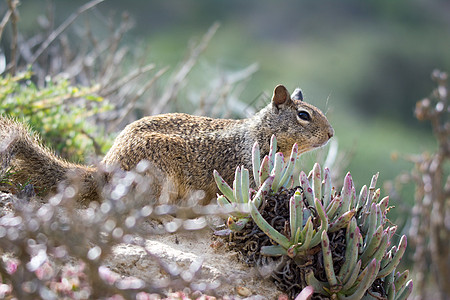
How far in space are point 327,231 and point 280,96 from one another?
169cm

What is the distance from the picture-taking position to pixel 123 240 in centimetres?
234

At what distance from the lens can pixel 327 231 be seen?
140 inches

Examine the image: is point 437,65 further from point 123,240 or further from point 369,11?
point 123,240

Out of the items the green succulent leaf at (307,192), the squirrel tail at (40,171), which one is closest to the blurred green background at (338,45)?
the squirrel tail at (40,171)

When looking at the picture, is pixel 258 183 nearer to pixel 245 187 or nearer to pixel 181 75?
pixel 245 187

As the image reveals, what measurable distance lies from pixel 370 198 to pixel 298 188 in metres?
0.46

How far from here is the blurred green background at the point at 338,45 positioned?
23938 millimetres

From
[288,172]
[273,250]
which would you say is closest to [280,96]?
[288,172]

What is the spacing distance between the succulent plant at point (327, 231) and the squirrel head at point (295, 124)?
3.58ft

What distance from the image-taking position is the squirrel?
170 inches

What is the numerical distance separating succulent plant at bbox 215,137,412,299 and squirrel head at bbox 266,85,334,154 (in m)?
1.09

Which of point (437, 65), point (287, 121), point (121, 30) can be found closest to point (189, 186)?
point (287, 121)

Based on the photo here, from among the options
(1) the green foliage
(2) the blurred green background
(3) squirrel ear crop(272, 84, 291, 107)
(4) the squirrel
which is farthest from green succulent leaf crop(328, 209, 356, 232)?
(2) the blurred green background

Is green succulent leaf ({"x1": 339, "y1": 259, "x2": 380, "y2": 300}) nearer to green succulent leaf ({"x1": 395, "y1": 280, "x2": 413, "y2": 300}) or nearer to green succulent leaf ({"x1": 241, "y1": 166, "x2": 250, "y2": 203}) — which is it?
green succulent leaf ({"x1": 395, "y1": 280, "x2": 413, "y2": 300})
